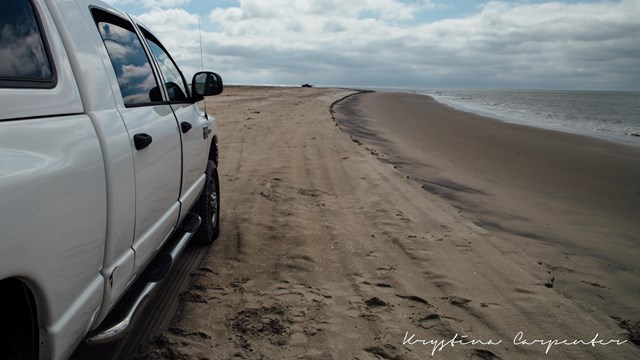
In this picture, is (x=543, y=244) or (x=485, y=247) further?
(x=543, y=244)

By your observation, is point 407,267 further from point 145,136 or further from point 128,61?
point 128,61

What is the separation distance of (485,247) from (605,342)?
5.16 feet

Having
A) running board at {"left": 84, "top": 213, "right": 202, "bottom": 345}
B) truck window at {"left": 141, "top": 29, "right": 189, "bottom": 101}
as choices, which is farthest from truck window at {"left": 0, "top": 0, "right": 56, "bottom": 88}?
truck window at {"left": 141, "top": 29, "right": 189, "bottom": 101}

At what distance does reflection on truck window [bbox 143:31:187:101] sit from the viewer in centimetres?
332

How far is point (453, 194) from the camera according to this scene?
6.71 metres

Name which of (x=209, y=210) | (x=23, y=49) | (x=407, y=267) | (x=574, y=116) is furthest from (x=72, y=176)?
(x=574, y=116)

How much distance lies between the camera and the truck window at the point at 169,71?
3312mm

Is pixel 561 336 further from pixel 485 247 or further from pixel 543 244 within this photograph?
pixel 543 244

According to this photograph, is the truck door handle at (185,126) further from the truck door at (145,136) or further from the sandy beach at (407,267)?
the sandy beach at (407,267)

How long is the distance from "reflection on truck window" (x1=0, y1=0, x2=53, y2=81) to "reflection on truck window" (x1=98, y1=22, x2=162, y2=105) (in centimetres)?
60

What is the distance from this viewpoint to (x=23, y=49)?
5.09 feet

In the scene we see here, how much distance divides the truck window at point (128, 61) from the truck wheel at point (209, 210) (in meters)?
1.31

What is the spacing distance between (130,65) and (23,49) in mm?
1040

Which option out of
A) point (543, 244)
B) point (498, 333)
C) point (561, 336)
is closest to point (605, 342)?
point (561, 336)
